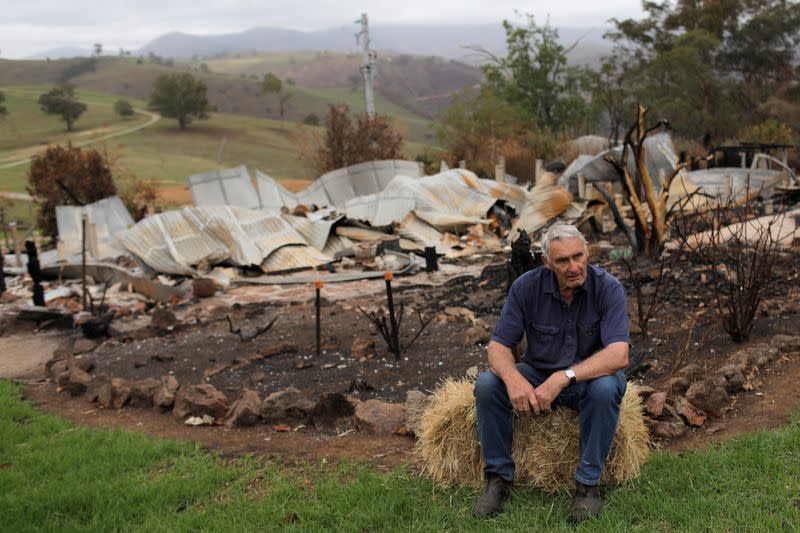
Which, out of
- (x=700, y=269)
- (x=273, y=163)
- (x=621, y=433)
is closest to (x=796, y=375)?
(x=621, y=433)

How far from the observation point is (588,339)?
3580 millimetres

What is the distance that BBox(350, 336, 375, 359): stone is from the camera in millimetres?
6402

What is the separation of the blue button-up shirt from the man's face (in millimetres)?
101

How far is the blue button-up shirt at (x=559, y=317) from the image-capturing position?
3521mm

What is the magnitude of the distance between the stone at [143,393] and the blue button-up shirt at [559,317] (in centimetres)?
321

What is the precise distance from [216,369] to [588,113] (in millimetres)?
40644

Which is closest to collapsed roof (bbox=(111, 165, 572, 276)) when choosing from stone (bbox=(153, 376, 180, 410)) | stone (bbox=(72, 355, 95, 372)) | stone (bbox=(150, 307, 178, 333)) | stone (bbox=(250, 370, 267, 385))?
stone (bbox=(150, 307, 178, 333))

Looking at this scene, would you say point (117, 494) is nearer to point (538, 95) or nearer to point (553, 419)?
point (553, 419)

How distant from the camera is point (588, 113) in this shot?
43781 millimetres

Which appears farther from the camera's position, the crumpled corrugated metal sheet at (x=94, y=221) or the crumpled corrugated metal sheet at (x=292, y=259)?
the crumpled corrugated metal sheet at (x=94, y=221)

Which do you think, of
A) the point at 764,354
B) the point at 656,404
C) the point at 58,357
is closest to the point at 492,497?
the point at 656,404

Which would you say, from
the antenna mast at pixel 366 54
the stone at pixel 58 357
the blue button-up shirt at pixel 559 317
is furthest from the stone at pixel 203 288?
the antenna mast at pixel 366 54

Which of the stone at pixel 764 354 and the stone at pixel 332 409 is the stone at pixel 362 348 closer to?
the stone at pixel 332 409

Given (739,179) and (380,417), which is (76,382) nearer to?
(380,417)
